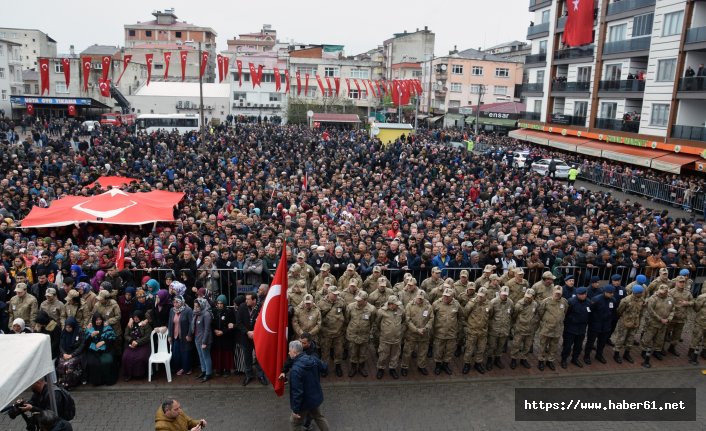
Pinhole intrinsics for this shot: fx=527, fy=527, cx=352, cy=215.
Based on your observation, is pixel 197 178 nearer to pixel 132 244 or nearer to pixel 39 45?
pixel 132 244

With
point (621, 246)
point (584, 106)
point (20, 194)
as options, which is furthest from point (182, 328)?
point (584, 106)

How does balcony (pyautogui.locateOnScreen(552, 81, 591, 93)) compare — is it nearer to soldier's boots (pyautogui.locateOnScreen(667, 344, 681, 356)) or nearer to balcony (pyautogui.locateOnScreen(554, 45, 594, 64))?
balcony (pyautogui.locateOnScreen(554, 45, 594, 64))

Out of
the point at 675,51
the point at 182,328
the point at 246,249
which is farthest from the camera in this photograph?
the point at 675,51

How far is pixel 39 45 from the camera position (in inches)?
3241

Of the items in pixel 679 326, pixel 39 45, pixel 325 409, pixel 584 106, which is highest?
pixel 39 45

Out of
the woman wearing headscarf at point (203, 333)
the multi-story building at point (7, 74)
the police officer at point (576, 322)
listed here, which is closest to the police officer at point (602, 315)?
the police officer at point (576, 322)

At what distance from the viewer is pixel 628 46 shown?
107ft

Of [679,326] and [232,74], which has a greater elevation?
[232,74]

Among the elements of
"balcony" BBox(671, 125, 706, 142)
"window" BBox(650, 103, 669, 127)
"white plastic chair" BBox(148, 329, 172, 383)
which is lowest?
"white plastic chair" BBox(148, 329, 172, 383)

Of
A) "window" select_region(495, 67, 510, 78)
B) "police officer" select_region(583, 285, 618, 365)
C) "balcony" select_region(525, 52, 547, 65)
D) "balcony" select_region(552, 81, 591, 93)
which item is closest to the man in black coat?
"police officer" select_region(583, 285, 618, 365)

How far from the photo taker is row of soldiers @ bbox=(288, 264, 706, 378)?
8789mm

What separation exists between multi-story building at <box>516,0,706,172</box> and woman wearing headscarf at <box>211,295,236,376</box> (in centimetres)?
2531

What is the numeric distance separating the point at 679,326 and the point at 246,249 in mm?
8807

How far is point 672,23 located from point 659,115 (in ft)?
16.2
